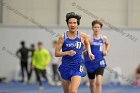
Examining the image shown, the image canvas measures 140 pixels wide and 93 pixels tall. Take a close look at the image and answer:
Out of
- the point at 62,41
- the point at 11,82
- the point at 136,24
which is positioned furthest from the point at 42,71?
the point at 62,41

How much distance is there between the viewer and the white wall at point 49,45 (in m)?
23.7

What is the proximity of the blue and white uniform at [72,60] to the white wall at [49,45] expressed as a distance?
14.1 metres

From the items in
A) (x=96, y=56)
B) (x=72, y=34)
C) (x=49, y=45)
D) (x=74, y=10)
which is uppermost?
(x=74, y=10)

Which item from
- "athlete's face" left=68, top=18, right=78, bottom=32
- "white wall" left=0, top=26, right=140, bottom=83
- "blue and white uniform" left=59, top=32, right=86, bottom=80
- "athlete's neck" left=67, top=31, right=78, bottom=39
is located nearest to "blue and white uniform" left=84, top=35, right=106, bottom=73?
"blue and white uniform" left=59, top=32, right=86, bottom=80

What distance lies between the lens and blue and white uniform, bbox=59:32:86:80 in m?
9.45

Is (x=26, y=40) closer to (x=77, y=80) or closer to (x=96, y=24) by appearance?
(x=96, y=24)

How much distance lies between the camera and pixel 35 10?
973 inches

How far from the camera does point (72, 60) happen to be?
9.52 metres

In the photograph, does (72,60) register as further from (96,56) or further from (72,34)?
(96,56)

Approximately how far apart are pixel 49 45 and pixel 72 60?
14.5m

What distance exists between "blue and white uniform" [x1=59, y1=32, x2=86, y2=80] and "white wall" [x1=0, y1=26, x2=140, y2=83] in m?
14.1

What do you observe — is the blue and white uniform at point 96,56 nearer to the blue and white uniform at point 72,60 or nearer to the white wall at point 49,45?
the blue and white uniform at point 72,60

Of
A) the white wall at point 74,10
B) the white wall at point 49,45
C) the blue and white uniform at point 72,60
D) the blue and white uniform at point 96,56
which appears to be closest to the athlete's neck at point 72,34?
the blue and white uniform at point 72,60

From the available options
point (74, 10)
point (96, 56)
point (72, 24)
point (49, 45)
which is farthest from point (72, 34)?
point (74, 10)
